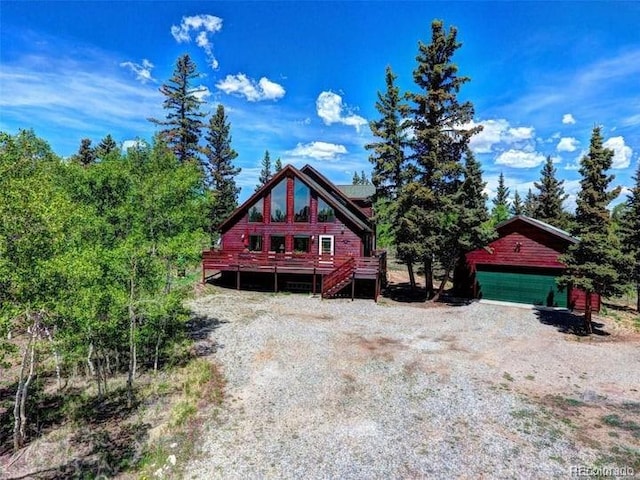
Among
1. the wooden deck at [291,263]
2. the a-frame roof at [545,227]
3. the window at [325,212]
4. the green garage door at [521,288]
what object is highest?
the window at [325,212]

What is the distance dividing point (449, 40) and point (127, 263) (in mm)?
21211

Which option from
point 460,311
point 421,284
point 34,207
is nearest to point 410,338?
point 460,311

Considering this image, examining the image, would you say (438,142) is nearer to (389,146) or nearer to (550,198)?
(389,146)

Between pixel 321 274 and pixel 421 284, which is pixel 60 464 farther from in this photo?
pixel 421 284

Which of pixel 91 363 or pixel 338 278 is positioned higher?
pixel 338 278

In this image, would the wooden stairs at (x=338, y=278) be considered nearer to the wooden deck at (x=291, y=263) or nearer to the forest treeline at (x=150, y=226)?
the wooden deck at (x=291, y=263)

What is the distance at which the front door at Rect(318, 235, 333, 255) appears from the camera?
2500 cm

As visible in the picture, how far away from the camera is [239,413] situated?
10.0 meters

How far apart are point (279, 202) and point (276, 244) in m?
2.95

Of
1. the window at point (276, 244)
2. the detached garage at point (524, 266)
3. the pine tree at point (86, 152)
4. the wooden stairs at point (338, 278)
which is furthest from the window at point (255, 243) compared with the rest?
the pine tree at point (86, 152)

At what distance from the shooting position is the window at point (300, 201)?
25188 mm

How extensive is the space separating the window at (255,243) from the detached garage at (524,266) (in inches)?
560

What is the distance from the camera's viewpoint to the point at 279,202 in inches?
1013

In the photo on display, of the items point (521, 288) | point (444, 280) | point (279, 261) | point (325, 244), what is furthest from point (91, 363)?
point (521, 288)
